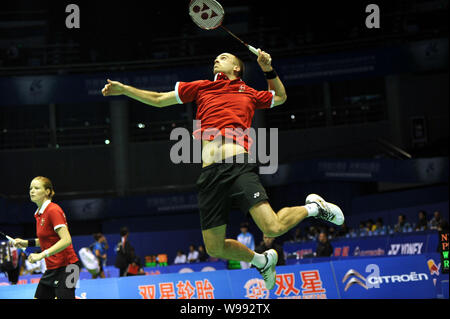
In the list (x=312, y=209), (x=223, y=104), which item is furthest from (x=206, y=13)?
(x=312, y=209)

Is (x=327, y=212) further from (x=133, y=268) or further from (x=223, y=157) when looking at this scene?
(x=133, y=268)

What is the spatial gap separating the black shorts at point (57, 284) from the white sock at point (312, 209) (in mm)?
2259

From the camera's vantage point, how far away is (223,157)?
539 centimetres

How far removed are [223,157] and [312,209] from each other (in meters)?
1.00

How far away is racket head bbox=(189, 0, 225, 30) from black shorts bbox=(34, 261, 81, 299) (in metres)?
2.60

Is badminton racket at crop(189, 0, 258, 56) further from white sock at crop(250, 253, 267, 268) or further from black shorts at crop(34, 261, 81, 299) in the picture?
black shorts at crop(34, 261, 81, 299)

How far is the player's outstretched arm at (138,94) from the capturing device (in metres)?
5.28

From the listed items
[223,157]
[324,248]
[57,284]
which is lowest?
[324,248]

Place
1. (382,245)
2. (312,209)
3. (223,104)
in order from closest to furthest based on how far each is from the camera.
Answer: (223,104) < (312,209) < (382,245)

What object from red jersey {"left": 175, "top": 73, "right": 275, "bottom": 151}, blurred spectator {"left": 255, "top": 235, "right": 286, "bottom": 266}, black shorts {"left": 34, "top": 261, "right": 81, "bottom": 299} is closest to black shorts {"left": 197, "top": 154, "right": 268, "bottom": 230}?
red jersey {"left": 175, "top": 73, "right": 275, "bottom": 151}

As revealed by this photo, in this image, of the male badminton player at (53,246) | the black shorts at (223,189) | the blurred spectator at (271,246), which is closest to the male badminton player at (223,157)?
the black shorts at (223,189)

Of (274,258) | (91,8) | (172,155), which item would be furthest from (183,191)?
(274,258)

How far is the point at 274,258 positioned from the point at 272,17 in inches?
842

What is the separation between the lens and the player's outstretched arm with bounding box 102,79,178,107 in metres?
5.28
